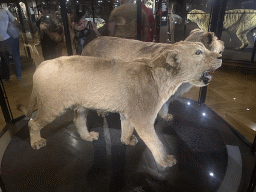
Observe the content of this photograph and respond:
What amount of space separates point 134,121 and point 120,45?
1.39 m

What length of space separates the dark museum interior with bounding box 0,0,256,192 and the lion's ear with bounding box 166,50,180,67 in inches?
6.2

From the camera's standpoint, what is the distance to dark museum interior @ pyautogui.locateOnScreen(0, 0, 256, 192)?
6.16ft

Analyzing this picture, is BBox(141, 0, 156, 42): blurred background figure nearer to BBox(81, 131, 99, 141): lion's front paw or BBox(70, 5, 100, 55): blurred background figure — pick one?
BBox(70, 5, 100, 55): blurred background figure

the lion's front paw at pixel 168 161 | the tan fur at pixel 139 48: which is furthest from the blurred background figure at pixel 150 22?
the lion's front paw at pixel 168 161

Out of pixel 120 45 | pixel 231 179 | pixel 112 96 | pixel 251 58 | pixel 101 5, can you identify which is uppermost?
pixel 101 5

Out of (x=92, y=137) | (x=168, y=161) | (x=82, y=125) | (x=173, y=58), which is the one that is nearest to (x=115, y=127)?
(x=92, y=137)

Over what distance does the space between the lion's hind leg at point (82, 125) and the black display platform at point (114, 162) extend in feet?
0.27

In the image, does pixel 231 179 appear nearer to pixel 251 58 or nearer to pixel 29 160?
pixel 29 160

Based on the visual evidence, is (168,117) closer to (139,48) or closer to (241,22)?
(139,48)

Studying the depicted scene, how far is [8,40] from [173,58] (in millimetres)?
2252

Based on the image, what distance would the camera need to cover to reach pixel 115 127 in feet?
9.18

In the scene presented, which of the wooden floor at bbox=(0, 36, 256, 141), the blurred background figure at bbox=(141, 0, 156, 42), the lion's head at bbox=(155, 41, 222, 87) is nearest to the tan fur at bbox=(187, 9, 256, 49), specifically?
the wooden floor at bbox=(0, 36, 256, 141)

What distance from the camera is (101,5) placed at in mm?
2783

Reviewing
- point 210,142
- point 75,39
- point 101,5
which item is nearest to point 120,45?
point 101,5
